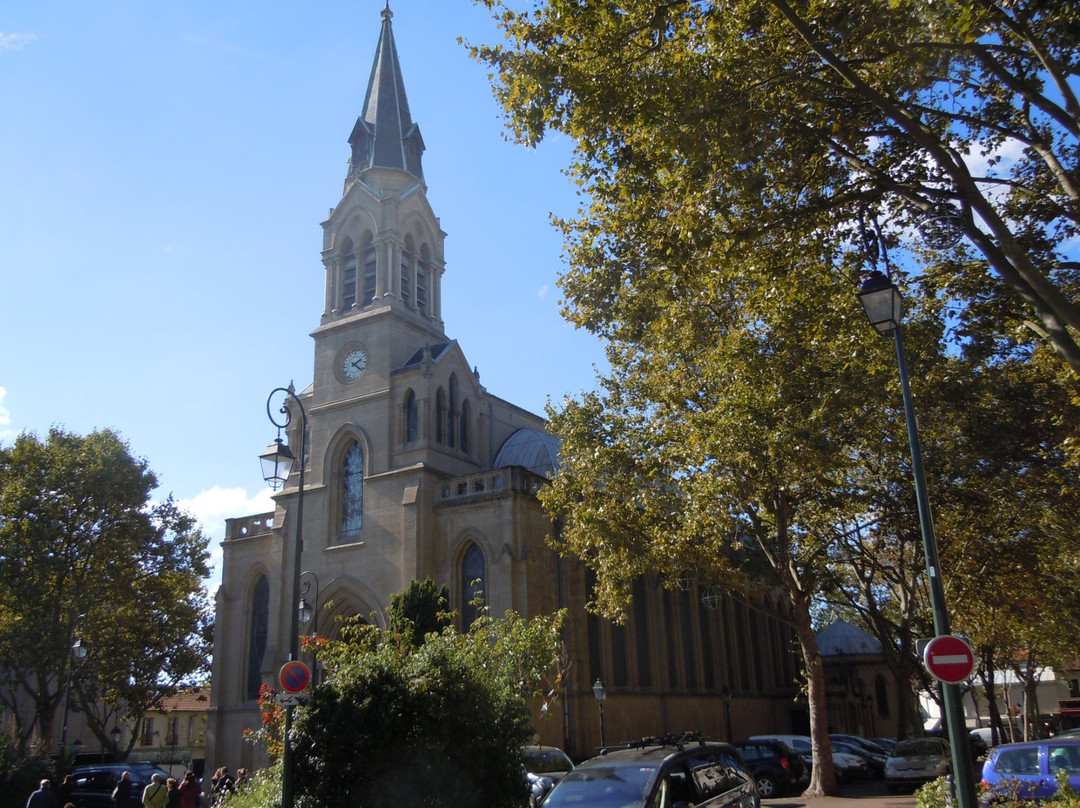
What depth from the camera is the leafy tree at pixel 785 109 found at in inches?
417

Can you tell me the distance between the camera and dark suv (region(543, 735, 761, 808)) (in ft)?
30.2

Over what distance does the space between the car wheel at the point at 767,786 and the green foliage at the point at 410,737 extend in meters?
13.0

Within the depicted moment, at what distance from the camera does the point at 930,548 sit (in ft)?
32.3

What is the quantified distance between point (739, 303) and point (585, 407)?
4.89 metres

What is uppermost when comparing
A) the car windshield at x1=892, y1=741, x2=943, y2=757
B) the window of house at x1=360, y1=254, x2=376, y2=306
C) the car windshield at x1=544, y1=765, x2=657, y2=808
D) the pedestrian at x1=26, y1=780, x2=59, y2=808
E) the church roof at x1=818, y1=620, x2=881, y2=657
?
the window of house at x1=360, y1=254, x2=376, y2=306

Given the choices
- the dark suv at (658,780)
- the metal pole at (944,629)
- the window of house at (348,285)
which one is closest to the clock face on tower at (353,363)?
the window of house at (348,285)

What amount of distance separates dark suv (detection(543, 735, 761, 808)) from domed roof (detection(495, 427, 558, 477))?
2507 centimetres

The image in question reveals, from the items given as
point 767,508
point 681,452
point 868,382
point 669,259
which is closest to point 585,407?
point 681,452


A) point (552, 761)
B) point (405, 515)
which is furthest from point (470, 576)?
point (552, 761)

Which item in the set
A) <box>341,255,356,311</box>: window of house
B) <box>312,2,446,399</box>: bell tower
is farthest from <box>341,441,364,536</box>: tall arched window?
<box>341,255,356,311</box>: window of house

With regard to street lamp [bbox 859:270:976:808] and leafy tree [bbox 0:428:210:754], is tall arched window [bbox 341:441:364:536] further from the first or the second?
street lamp [bbox 859:270:976:808]

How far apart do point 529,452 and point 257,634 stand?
1331 cm

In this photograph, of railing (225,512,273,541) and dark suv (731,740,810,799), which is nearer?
dark suv (731,740,810,799)

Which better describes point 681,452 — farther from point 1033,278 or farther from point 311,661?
point 311,661
